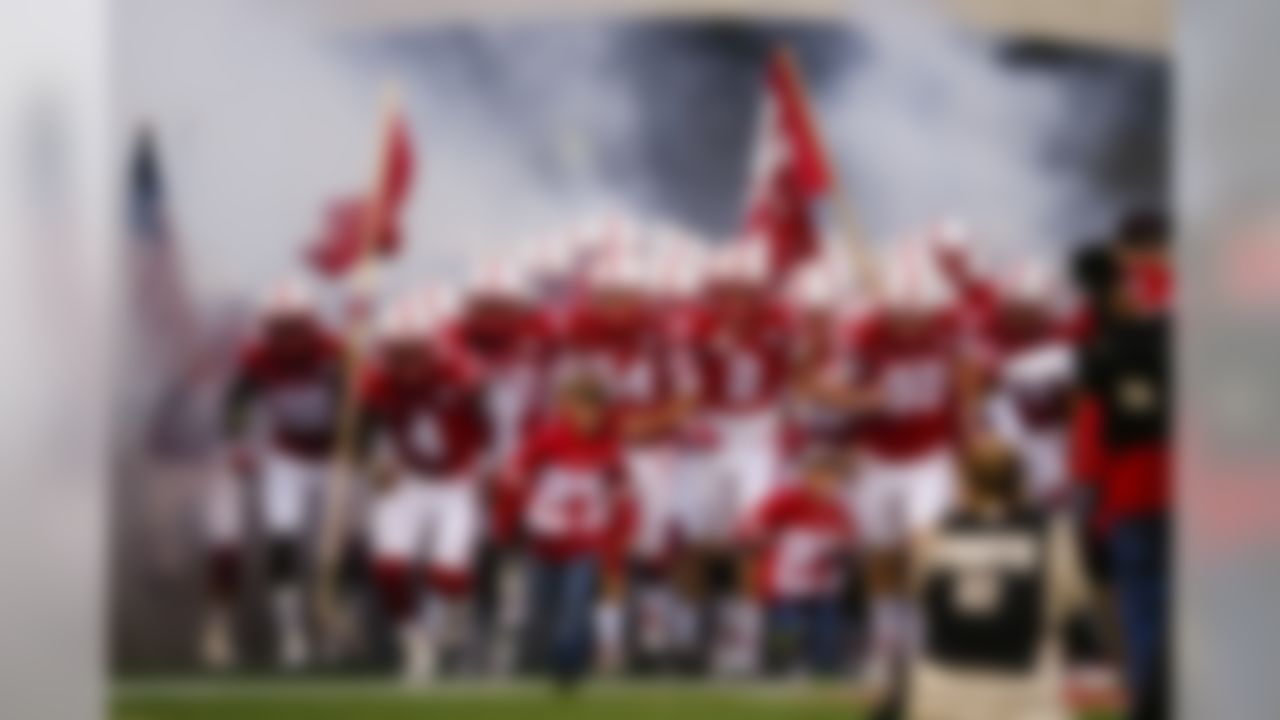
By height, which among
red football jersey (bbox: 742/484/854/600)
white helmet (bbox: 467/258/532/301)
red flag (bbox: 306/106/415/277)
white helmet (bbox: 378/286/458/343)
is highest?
red flag (bbox: 306/106/415/277)

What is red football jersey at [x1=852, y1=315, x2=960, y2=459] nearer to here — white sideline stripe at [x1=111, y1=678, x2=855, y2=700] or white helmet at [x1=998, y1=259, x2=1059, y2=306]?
white helmet at [x1=998, y1=259, x2=1059, y2=306]

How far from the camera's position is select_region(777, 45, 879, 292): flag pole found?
1710mm

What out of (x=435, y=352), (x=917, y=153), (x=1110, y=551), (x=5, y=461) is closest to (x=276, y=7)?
(x=435, y=352)

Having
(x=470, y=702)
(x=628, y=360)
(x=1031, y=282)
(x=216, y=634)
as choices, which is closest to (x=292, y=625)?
(x=216, y=634)

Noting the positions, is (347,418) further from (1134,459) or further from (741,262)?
(1134,459)

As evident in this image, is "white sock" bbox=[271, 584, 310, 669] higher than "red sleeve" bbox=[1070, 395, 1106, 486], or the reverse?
"red sleeve" bbox=[1070, 395, 1106, 486]

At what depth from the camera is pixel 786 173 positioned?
1.70 metres

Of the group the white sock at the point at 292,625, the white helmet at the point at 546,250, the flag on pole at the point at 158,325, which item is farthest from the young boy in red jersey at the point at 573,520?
the flag on pole at the point at 158,325

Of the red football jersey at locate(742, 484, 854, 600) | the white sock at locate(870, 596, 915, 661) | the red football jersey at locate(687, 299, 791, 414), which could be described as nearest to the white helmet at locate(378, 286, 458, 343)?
the red football jersey at locate(687, 299, 791, 414)

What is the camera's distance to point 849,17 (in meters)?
1.72

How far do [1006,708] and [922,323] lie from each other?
0.35 metres

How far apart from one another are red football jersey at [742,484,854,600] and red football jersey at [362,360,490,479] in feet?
0.92

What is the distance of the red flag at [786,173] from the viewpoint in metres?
1.70

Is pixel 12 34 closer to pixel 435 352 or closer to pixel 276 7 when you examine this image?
pixel 276 7
